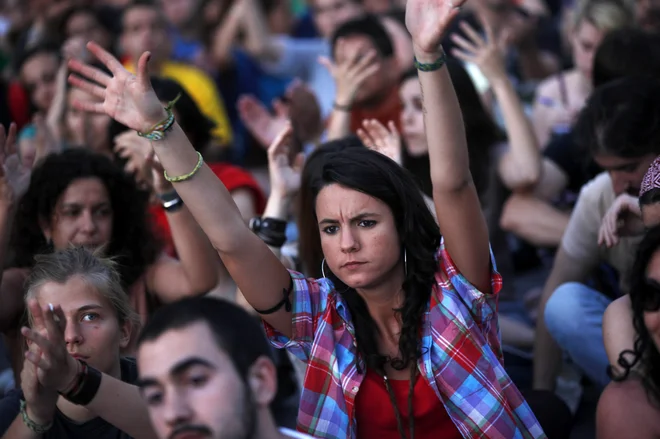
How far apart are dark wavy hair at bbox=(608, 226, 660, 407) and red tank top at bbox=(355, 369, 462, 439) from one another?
530 mm

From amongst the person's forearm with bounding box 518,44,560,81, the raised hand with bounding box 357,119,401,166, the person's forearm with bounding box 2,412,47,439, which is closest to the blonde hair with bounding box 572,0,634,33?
the person's forearm with bounding box 518,44,560,81

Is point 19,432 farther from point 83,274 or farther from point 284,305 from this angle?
point 284,305

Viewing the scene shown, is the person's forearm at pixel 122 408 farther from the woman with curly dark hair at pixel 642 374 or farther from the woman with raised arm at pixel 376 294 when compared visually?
the woman with curly dark hair at pixel 642 374

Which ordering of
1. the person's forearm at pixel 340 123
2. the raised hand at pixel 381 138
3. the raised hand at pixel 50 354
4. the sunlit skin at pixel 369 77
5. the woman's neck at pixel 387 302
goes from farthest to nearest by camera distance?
the sunlit skin at pixel 369 77
the person's forearm at pixel 340 123
the raised hand at pixel 381 138
the woman's neck at pixel 387 302
the raised hand at pixel 50 354

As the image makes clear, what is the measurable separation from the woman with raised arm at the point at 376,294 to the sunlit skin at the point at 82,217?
0.78m

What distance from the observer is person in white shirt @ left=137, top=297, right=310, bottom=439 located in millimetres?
1906

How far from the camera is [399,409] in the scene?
260 cm

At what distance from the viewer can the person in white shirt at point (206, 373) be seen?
1906mm

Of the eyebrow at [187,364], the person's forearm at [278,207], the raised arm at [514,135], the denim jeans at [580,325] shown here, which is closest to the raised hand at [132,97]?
the eyebrow at [187,364]

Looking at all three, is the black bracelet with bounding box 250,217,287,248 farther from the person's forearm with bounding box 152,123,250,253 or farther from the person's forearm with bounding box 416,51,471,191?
the person's forearm with bounding box 416,51,471,191

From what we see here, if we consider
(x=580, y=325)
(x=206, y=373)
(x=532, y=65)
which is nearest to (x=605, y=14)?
(x=532, y=65)

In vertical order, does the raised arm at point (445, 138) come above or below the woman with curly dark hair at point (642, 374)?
above

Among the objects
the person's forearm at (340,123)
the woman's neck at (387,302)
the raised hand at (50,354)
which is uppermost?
the person's forearm at (340,123)

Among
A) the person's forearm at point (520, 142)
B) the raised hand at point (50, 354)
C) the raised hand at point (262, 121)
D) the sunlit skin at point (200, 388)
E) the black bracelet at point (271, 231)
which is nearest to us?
the sunlit skin at point (200, 388)
